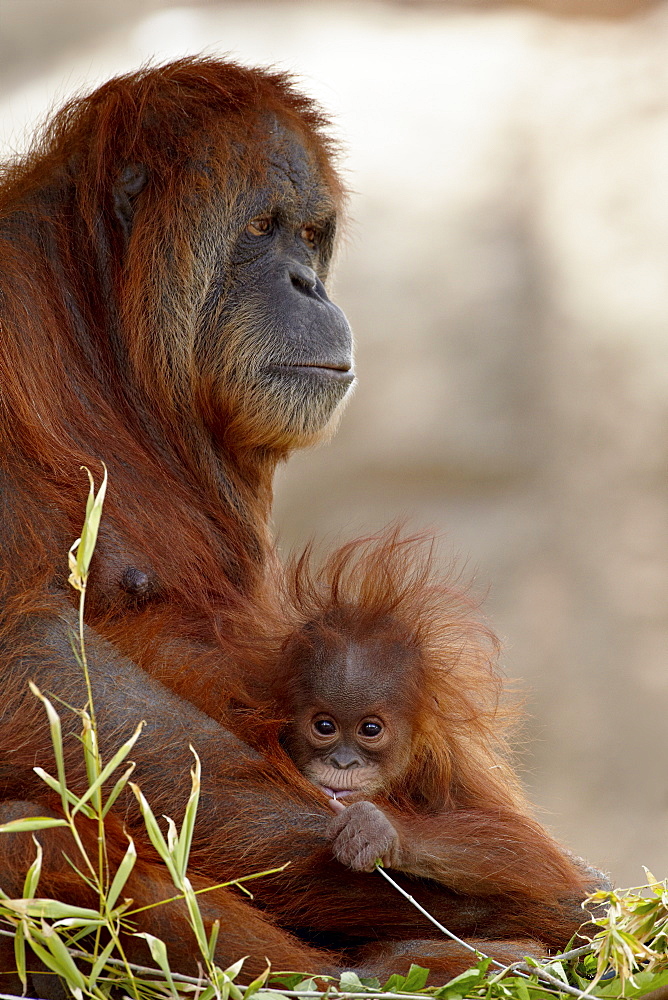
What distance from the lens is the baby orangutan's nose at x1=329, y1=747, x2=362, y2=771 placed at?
1.92 m

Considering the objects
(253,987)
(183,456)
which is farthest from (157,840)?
(183,456)

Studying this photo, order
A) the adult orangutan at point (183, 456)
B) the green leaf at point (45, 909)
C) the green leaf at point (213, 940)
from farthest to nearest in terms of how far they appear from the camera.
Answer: the adult orangutan at point (183, 456) → the green leaf at point (213, 940) → the green leaf at point (45, 909)

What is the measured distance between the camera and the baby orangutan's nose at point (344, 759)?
192 centimetres

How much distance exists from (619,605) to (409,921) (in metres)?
2.55

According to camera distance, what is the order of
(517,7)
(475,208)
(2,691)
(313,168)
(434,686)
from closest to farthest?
(2,691) < (434,686) < (313,168) < (517,7) < (475,208)

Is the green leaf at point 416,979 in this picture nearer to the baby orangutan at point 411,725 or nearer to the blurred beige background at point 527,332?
the baby orangutan at point 411,725

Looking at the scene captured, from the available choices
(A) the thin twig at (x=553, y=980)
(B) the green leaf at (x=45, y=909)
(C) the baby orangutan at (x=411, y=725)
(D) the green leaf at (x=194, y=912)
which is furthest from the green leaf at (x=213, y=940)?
(A) the thin twig at (x=553, y=980)

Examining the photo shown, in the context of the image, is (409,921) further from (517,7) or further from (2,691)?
(517,7)

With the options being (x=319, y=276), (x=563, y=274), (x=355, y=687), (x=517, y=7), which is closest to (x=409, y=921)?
(x=355, y=687)

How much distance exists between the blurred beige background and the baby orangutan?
188 centimetres

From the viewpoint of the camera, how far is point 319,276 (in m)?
2.54

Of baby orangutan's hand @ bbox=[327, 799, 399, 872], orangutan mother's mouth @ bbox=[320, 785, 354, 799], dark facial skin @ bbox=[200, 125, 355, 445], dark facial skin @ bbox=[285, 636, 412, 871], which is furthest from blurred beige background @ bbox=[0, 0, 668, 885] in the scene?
baby orangutan's hand @ bbox=[327, 799, 399, 872]

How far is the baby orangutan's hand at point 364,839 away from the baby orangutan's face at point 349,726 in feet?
0.74

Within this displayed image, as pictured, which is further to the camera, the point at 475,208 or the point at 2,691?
the point at 475,208
